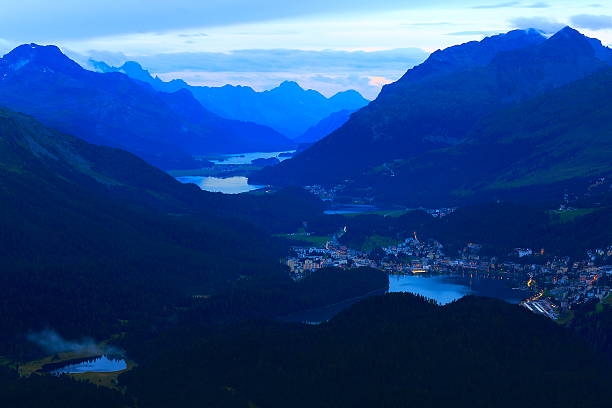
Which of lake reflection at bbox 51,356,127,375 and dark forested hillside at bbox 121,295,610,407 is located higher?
dark forested hillside at bbox 121,295,610,407

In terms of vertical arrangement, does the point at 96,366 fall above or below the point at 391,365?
below

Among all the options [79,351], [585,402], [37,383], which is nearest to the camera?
[585,402]

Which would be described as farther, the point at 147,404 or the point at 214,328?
the point at 214,328

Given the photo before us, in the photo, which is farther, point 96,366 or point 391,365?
point 96,366

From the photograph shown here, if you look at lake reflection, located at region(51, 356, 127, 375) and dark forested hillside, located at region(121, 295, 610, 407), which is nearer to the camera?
dark forested hillside, located at region(121, 295, 610, 407)

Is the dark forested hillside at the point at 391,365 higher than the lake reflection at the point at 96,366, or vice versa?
the dark forested hillside at the point at 391,365

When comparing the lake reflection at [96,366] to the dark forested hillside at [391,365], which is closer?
the dark forested hillside at [391,365]

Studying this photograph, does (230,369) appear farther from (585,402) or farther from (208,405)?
(585,402)

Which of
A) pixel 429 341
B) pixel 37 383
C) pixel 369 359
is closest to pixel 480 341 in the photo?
pixel 429 341
